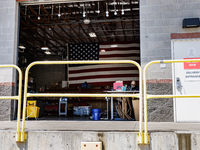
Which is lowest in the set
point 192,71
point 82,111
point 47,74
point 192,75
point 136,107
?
point 82,111

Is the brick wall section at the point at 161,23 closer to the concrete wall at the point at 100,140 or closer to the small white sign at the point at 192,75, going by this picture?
the small white sign at the point at 192,75

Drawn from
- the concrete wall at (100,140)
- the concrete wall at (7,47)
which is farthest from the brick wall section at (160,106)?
the concrete wall at (7,47)

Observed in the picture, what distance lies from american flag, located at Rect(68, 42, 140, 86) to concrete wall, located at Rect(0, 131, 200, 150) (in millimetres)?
11486

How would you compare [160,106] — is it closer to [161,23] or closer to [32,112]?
[161,23]

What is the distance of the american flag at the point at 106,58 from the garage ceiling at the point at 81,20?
→ 0.88 metres

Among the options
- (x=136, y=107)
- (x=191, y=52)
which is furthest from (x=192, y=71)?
(x=136, y=107)

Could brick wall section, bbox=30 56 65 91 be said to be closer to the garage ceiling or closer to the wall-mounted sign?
the garage ceiling

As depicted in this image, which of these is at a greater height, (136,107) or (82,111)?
(136,107)

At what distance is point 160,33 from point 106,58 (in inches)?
359

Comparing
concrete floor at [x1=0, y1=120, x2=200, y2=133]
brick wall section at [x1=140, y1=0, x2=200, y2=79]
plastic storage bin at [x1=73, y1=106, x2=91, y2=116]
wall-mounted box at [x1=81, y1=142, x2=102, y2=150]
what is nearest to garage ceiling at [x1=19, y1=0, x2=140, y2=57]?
plastic storage bin at [x1=73, y1=106, x2=91, y2=116]

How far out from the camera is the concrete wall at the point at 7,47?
6508 mm

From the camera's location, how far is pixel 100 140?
11.0 ft

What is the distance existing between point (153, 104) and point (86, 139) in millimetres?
3072

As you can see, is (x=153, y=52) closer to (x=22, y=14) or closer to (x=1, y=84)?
(x=1, y=84)
